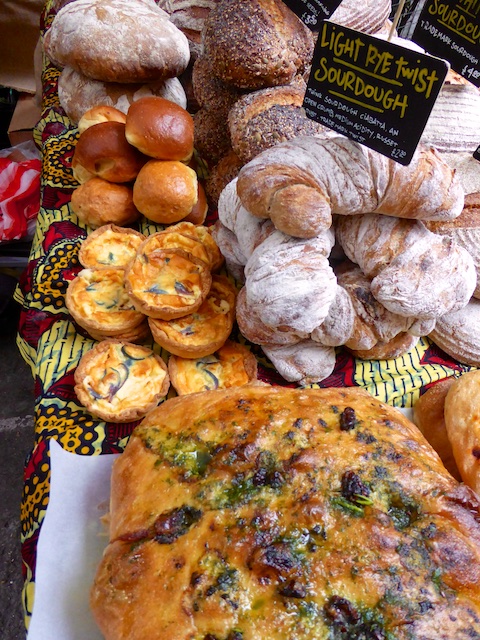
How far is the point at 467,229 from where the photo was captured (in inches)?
71.9

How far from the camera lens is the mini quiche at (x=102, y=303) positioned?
1.88 m

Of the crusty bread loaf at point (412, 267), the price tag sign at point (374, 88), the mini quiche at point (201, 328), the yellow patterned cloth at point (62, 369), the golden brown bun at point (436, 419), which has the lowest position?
the yellow patterned cloth at point (62, 369)

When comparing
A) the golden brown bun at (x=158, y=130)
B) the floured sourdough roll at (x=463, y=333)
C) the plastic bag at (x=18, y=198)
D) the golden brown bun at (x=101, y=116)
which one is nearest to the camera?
the floured sourdough roll at (x=463, y=333)

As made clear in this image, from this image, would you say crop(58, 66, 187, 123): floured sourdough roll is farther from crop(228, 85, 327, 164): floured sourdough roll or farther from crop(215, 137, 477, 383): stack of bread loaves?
crop(215, 137, 477, 383): stack of bread loaves

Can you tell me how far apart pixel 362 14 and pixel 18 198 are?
102 inches

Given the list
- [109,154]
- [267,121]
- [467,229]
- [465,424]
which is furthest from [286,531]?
[109,154]

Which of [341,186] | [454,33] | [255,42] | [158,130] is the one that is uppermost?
[454,33]

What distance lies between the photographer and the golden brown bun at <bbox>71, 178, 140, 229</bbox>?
2.35 meters

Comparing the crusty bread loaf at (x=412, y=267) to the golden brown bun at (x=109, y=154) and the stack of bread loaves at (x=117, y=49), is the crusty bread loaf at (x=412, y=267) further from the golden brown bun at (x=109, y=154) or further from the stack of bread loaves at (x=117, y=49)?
the stack of bread loaves at (x=117, y=49)

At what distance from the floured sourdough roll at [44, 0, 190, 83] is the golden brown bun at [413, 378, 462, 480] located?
2.22 metres

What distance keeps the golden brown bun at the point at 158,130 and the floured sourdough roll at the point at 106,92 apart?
60cm

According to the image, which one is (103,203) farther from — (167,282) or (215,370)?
(215,370)

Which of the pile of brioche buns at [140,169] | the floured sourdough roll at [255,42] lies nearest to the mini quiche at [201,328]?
the pile of brioche buns at [140,169]

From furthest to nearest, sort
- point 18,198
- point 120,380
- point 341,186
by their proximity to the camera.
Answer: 1. point 18,198
2. point 120,380
3. point 341,186
